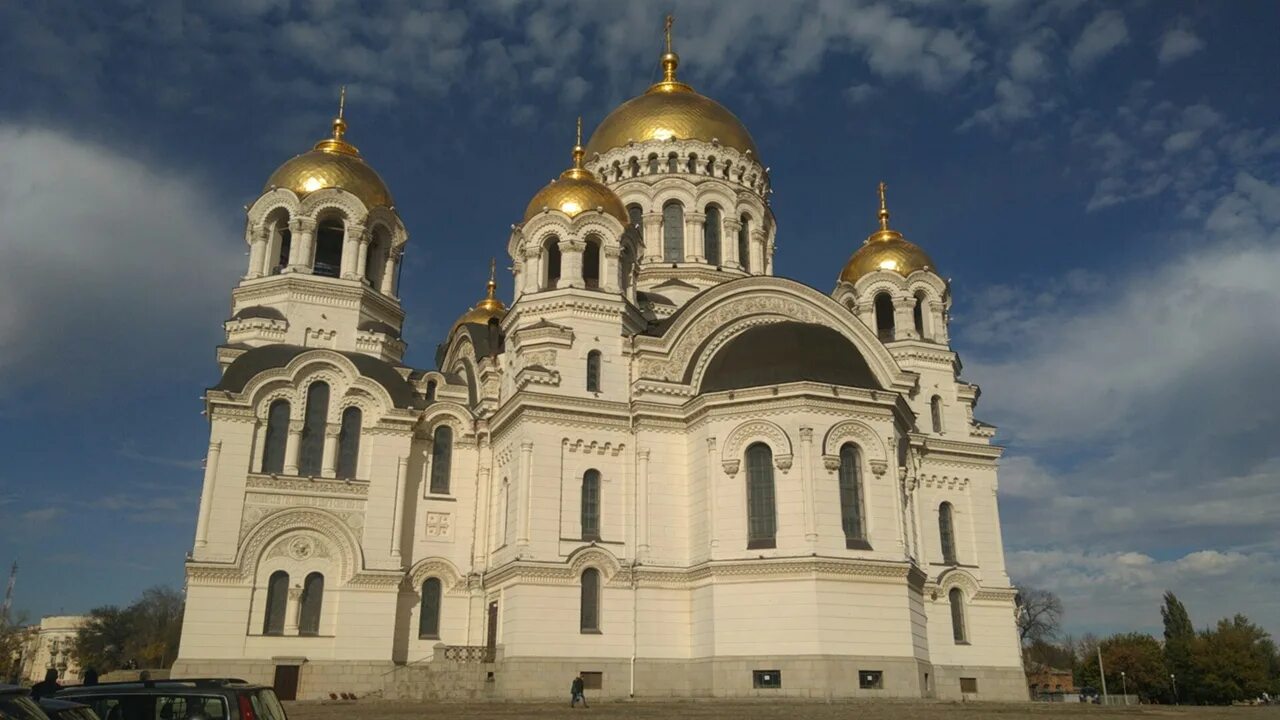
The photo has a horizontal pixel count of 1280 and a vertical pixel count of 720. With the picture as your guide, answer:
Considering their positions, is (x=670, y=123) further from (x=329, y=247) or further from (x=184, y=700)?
(x=184, y=700)

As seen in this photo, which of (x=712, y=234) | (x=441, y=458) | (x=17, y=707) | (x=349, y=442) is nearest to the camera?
(x=17, y=707)

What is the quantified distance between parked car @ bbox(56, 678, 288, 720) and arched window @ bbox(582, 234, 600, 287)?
18.9 meters

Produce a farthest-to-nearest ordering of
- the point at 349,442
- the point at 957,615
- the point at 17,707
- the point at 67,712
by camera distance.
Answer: the point at 957,615, the point at 349,442, the point at 67,712, the point at 17,707

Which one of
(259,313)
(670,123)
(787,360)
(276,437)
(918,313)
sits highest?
(670,123)

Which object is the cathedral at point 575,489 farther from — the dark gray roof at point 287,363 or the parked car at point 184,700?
the parked car at point 184,700

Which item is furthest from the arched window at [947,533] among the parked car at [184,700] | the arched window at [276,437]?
the parked car at [184,700]

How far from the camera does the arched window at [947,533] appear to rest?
28250mm

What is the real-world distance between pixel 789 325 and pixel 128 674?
57.2 ft

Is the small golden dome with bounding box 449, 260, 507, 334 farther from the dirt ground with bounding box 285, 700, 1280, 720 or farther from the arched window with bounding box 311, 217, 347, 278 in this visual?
the dirt ground with bounding box 285, 700, 1280, 720

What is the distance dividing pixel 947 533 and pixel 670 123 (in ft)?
52.1

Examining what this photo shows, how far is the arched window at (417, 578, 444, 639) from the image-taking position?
989 inches

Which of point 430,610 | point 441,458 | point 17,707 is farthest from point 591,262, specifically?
point 17,707

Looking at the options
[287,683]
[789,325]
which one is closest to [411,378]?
[287,683]

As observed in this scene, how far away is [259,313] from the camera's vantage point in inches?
1080
